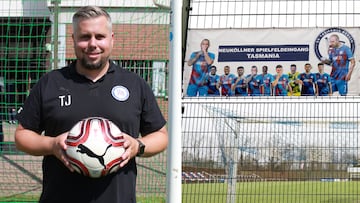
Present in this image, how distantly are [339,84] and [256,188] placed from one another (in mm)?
2027

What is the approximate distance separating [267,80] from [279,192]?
1817 mm

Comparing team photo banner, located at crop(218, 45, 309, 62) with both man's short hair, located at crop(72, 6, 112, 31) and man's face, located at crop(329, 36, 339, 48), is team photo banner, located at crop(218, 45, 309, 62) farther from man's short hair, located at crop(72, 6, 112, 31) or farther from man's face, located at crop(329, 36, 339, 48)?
man's short hair, located at crop(72, 6, 112, 31)

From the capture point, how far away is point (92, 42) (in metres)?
3.15

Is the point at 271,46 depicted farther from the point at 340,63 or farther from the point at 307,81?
the point at 340,63

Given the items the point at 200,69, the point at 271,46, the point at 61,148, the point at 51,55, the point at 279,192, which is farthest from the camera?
the point at 51,55

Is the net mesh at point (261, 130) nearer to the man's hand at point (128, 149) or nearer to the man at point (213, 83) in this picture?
the man at point (213, 83)

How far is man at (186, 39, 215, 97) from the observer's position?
27.3 ft

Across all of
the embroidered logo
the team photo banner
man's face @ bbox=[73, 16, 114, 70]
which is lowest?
the embroidered logo

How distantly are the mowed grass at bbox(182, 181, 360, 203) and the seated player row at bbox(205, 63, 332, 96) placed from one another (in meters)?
1.29

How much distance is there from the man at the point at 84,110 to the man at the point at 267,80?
5.39m

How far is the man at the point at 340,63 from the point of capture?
27.4 feet

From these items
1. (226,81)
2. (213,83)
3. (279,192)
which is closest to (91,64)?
(213,83)

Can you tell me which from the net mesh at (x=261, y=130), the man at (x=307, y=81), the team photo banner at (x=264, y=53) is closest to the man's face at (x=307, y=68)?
the man at (x=307, y=81)

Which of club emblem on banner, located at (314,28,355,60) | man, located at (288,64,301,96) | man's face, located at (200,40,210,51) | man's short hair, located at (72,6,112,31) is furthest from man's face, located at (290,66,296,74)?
man's short hair, located at (72,6,112,31)
